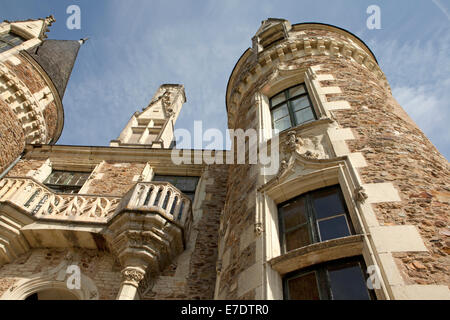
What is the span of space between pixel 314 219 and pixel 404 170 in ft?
5.52

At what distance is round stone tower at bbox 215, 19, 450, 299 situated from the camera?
372 cm

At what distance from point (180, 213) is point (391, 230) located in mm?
4993

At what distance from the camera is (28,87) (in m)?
12.5

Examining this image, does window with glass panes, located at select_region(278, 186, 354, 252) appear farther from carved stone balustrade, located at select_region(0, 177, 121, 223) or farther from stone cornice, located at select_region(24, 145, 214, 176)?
stone cornice, located at select_region(24, 145, 214, 176)

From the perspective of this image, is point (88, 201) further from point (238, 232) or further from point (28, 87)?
point (28, 87)

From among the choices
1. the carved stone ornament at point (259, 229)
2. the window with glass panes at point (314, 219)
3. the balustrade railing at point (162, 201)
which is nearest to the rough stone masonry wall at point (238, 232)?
the carved stone ornament at point (259, 229)

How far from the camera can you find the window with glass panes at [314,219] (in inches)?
180

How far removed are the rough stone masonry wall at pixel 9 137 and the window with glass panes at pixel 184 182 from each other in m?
5.02

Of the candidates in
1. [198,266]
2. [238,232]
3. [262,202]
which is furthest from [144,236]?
[262,202]

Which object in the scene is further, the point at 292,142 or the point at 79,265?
the point at 79,265

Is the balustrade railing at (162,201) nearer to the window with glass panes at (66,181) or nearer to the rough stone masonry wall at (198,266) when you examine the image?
the rough stone masonry wall at (198,266)

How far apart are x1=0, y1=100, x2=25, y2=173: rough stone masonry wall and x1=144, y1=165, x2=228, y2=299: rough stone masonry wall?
22.9ft
